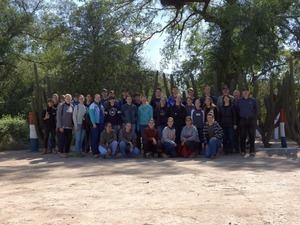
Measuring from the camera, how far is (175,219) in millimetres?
5203

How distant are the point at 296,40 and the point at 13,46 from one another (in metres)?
14.9

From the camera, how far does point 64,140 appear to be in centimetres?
1267

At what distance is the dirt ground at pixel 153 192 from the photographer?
532 cm

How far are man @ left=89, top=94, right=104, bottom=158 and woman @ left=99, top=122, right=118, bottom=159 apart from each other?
374 millimetres

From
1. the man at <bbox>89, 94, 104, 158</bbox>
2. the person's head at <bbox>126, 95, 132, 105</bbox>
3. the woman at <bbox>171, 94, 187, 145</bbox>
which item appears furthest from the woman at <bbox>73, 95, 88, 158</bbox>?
the woman at <bbox>171, 94, 187, 145</bbox>

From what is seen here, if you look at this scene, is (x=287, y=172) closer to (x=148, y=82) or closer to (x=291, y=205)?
(x=291, y=205)

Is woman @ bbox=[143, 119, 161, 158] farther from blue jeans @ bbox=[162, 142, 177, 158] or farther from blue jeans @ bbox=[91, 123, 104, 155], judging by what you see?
blue jeans @ bbox=[91, 123, 104, 155]

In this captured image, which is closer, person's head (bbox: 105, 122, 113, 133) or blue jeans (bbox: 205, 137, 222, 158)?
blue jeans (bbox: 205, 137, 222, 158)

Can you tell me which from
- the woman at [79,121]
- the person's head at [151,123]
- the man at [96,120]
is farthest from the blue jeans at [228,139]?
the woman at [79,121]

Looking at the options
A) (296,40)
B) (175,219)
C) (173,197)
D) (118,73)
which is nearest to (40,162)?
(173,197)

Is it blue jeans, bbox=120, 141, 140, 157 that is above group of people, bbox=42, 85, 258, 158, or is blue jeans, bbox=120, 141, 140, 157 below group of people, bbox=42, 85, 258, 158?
below

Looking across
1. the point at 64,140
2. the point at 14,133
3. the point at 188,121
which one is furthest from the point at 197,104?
the point at 14,133

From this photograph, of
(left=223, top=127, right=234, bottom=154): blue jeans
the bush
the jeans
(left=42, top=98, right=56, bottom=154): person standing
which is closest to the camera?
(left=223, top=127, right=234, bottom=154): blue jeans

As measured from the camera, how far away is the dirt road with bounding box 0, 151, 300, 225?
17.5ft
